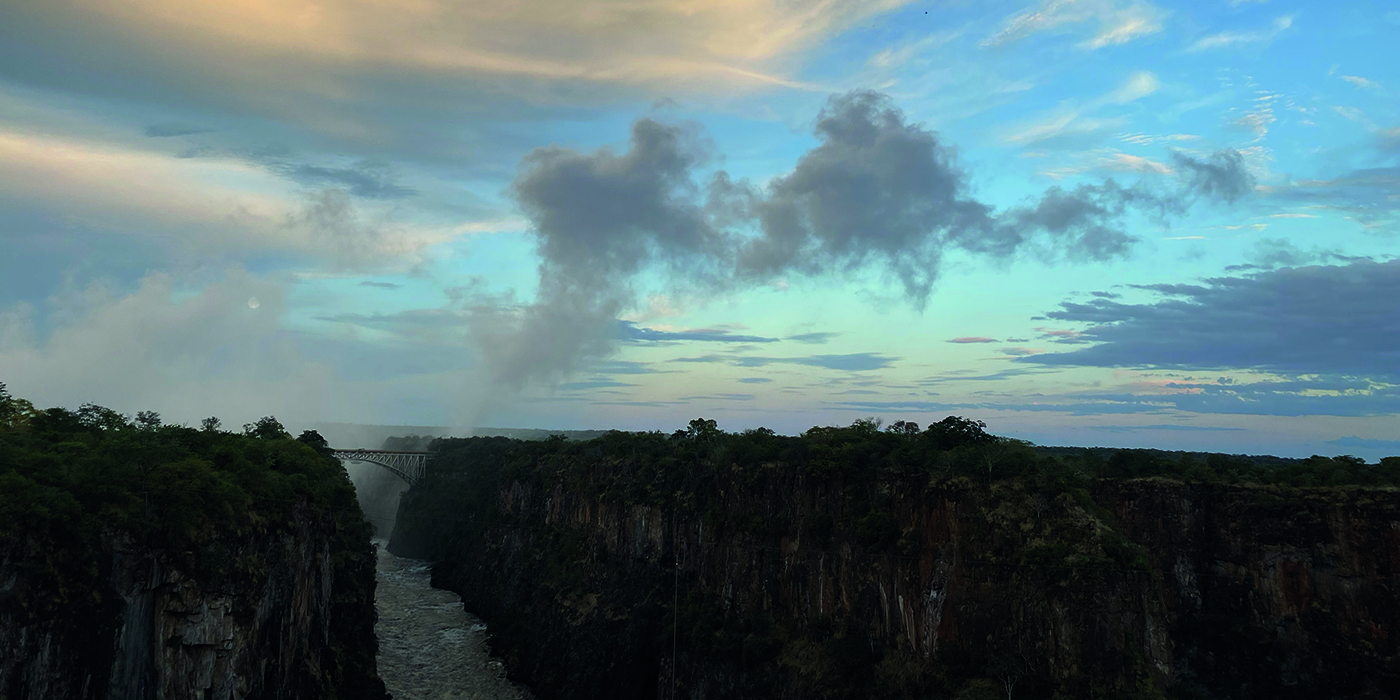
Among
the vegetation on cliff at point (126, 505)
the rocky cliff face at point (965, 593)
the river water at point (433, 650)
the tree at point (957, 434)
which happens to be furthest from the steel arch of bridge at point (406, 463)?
the tree at point (957, 434)

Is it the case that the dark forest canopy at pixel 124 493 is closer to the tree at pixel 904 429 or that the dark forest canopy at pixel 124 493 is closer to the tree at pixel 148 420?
the tree at pixel 148 420

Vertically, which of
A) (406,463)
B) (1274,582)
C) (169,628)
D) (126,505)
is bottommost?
(1274,582)

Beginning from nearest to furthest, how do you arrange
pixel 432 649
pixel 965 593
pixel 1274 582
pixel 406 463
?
pixel 965 593, pixel 1274 582, pixel 432 649, pixel 406 463

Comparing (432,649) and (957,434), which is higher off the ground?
(957,434)

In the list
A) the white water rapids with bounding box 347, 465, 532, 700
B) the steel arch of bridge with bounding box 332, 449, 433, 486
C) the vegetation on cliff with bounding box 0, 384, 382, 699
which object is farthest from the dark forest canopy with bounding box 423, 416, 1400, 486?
the steel arch of bridge with bounding box 332, 449, 433, 486

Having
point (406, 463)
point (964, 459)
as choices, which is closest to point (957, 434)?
point (964, 459)

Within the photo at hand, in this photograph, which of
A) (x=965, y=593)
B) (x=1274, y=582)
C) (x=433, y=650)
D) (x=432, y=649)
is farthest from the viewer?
(x=432, y=649)

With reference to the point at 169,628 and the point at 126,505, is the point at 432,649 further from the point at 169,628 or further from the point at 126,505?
the point at 126,505

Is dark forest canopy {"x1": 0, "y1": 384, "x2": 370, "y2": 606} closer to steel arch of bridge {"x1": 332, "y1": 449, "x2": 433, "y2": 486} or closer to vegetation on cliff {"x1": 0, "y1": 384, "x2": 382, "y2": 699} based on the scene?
vegetation on cliff {"x1": 0, "y1": 384, "x2": 382, "y2": 699}
